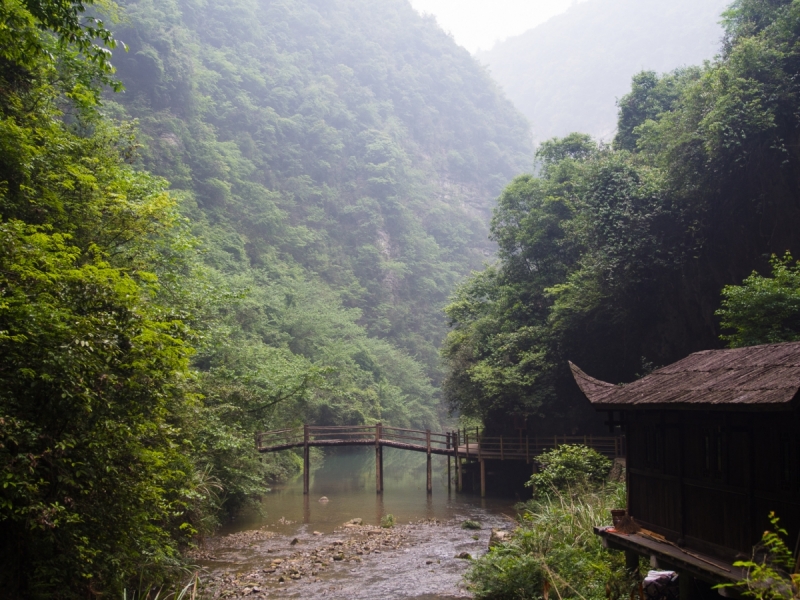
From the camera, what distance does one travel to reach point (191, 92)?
50188 millimetres

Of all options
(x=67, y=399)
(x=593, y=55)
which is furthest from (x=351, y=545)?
(x=593, y=55)

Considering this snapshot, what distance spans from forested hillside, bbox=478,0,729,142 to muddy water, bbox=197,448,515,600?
325 ft

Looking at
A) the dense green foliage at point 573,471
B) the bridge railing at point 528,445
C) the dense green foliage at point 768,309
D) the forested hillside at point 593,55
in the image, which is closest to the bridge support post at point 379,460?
the bridge railing at point 528,445

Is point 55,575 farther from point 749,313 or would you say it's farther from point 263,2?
point 263,2

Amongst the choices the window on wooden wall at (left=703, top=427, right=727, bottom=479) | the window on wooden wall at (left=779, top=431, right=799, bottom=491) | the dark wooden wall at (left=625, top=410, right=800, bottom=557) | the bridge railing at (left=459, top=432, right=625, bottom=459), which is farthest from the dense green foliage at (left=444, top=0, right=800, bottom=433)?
the window on wooden wall at (left=779, top=431, right=799, bottom=491)

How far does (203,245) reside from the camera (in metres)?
26.5

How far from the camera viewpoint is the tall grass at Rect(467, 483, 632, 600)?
29.2ft

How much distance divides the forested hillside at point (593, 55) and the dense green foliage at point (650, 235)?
9015 centimetres

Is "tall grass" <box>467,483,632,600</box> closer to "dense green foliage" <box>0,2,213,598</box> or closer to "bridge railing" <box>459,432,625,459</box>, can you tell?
"dense green foliage" <box>0,2,213,598</box>

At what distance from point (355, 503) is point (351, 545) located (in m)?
7.85

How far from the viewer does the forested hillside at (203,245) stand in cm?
677

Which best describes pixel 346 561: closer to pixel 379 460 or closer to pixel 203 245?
pixel 379 460

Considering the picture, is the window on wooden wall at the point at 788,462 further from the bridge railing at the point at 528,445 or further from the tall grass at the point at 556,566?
the bridge railing at the point at 528,445

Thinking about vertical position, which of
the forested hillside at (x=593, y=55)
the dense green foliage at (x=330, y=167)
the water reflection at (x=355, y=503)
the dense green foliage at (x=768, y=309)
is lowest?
the water reflection at (x=355, y=503)
